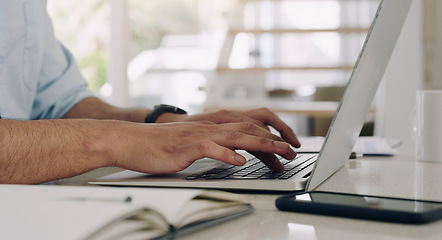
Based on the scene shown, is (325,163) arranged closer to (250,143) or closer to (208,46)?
(250,143)

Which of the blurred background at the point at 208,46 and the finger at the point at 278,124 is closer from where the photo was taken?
the finger at the point at 278,124

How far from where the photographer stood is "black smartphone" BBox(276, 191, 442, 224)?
57 centimetres

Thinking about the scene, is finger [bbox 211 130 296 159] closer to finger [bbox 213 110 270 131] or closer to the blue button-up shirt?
finger [bbox 213 110 270 131]

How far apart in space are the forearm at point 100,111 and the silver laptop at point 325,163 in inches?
19.9

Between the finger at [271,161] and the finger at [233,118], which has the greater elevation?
the finger at [233,118]

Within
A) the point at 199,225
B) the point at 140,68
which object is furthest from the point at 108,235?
the point at 140,68

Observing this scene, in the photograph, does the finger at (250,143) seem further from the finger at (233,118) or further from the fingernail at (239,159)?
the finger at (233,118)

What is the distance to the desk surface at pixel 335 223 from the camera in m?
0.53

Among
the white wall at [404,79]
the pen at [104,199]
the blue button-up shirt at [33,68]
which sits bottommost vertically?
the white wall at [404,79]

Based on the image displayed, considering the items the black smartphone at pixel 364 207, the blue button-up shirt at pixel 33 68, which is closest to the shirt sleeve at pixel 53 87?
the blue button-up shirt at pixel 33 68

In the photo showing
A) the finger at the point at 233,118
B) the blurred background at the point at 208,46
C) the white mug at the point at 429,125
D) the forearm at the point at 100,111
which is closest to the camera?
the white mug at the point at 429,125

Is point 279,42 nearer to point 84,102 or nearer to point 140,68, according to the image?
point 140,68

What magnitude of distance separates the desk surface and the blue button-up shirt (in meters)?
0.85

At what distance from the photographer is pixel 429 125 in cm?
111
